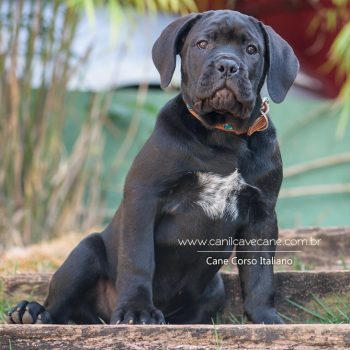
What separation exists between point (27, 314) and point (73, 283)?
208mm

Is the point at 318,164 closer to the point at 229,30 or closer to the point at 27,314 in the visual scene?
the point at 229,30

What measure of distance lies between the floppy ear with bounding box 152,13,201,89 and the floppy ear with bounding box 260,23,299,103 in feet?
0.90

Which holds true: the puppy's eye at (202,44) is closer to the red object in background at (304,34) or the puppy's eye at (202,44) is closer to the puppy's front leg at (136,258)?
the puppy's front leg at (136,258)

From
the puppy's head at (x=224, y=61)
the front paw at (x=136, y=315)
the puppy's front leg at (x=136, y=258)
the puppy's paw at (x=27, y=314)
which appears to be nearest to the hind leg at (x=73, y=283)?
the puppy's paw at (x=27, y=314)

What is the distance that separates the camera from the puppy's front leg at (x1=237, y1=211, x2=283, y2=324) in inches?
126

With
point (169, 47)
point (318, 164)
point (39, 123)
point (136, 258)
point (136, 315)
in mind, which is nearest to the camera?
point (136, 315)

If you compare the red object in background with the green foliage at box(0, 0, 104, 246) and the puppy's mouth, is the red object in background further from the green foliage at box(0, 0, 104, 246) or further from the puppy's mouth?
the puppy's mouth

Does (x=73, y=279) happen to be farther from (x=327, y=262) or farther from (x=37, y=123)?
(x=37, y=123)

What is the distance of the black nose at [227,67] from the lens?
3.08 meters

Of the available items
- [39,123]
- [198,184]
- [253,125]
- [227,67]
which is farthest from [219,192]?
[39,123]

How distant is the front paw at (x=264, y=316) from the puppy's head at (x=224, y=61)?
659mm

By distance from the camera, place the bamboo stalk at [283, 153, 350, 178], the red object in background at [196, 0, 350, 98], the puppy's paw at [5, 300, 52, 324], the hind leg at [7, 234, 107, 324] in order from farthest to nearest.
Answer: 1. the red object in background at [196, 0, 350, 98]
2. the bamboo stalk at [283, 153, 350, 178]
3. the hind leg at [7, 234, 107, 324]
4. the puppy's paw at [5, 300, 52, 324]

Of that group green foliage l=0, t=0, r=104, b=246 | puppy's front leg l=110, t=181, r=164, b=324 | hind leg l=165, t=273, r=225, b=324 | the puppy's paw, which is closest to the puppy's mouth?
puppy's front leg l=110, t=181, r=164, b=324

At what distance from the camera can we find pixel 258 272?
3252 millimetres
